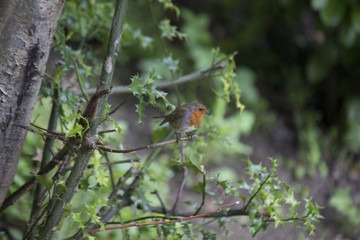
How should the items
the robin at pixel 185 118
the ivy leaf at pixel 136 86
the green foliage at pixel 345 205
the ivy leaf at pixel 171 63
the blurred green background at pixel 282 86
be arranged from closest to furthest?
the ivy leaf at pixel 136 86
the robin at pixel 185 118
the ivy leaf at pixel 171 63
the green foliage at pixel 345 205
the blurred green background at pixel 282 86

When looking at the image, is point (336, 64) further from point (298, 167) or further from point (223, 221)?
point (223, 221)

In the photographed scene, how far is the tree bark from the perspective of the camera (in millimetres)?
1062

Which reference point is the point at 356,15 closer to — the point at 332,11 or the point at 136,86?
the point at 332,11

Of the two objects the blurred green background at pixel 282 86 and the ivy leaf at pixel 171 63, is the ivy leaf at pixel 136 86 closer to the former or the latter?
the ivy leaf at pixel 171 63

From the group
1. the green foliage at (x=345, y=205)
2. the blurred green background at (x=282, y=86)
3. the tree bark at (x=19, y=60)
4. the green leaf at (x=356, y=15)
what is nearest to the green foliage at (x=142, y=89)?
the tree bark at (x=19, y=60)

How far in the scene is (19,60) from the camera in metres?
1.08

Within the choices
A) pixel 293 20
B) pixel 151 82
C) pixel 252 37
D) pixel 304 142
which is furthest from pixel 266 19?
pixel 151 82

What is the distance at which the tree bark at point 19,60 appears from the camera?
1.06m

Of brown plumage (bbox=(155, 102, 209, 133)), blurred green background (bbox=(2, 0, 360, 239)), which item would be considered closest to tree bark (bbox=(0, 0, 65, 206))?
brown plumage (bbox=(155, 102, 209, 133))

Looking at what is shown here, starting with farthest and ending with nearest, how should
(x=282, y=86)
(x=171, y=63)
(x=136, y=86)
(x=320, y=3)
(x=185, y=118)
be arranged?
(x=282, y=86) < (x=320, y=3) < (x=171, y=63) < (x=185, y=118) < (x=136, y=86)

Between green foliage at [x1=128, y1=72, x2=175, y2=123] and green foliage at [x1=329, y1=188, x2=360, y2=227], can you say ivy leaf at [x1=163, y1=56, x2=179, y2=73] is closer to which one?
green foliage at [x1=128, y1=72, x2=175, y2=123]

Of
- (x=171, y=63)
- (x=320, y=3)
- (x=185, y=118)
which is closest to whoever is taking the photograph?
(x=185, y=118)

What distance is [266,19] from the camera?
18.6 feet

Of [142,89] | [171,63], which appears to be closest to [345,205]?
[171,63]
